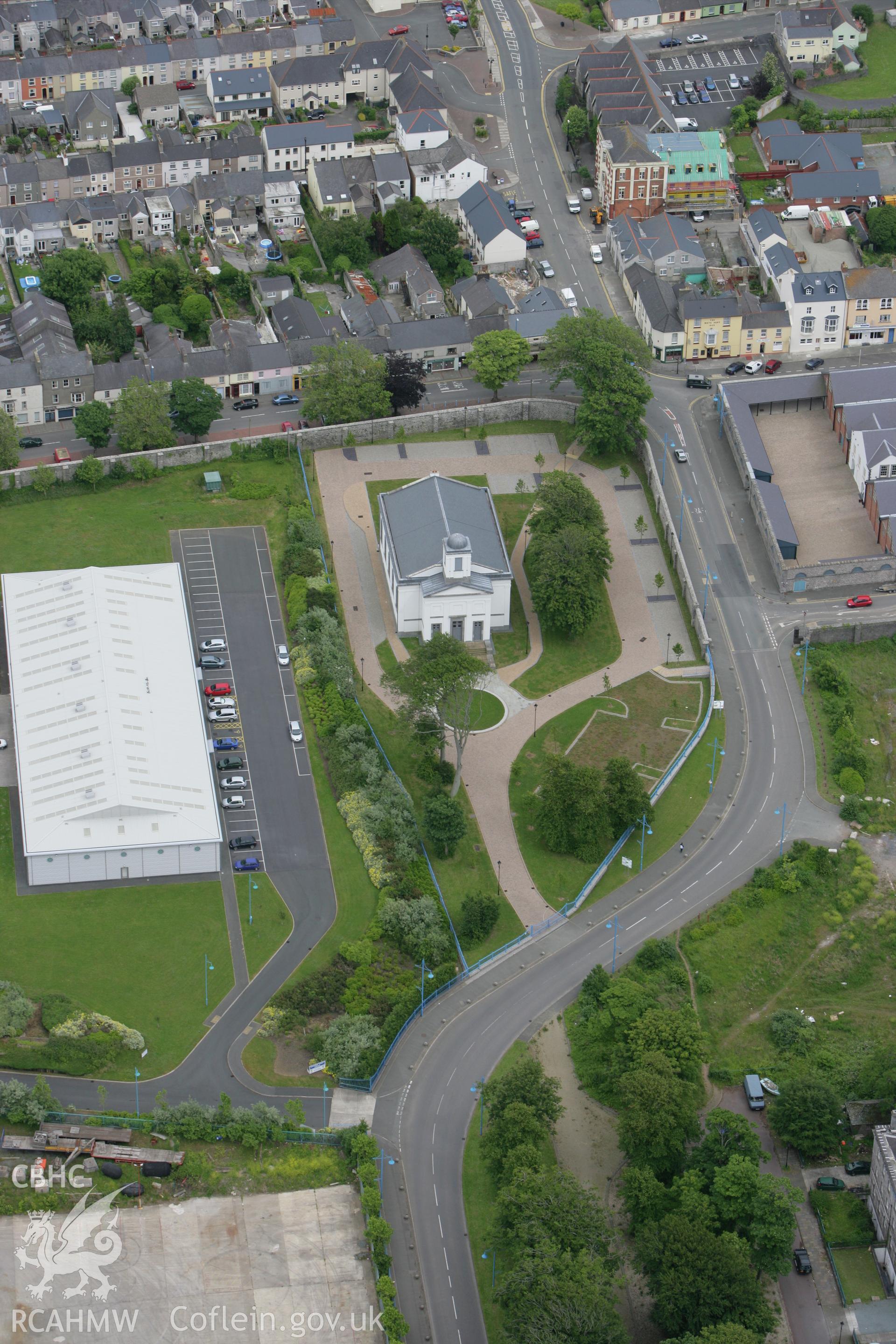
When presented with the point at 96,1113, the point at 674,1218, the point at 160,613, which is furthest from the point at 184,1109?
the point at 160,613

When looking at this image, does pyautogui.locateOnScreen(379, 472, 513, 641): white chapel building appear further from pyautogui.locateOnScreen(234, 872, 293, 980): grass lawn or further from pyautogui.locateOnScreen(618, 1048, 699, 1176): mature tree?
pyautogui.locateOnScreen(618, 1048, 699, 1176): mature tree

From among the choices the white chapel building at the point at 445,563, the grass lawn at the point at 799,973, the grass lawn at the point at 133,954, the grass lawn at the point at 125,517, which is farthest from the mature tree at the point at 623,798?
the grass lawn at the point at 125,517

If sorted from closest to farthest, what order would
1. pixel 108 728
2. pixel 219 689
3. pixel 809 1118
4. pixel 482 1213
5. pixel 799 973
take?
pixel 482 1213 < pixel 809 1118 < pixel 799 973 < pixel 108 728 < pixel 219 689

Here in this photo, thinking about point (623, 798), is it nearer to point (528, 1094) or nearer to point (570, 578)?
point (570, 578)

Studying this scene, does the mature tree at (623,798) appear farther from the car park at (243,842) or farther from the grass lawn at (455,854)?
the car park at (243,842)

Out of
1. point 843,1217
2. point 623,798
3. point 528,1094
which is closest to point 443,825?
point 623,798

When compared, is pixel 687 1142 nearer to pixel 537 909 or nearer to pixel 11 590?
pixel 537 909
